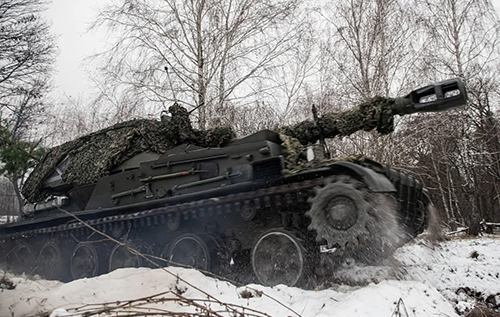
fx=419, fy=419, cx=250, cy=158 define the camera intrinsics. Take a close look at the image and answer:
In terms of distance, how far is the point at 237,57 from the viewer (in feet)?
40.6

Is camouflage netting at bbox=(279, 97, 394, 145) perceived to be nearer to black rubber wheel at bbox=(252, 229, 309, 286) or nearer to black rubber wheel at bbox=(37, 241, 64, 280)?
black rubber wheel at bbox=(252, 229, 309, 286)

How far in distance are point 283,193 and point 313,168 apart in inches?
20.0

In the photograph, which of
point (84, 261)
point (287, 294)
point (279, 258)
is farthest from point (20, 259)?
point (287, 294)

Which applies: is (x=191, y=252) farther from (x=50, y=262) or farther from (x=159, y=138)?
(x=50, y=262)

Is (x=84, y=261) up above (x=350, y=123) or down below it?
below

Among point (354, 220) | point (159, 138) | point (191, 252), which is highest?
point (159, 138)

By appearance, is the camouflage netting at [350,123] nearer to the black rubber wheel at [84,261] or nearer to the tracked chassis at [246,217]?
the tracked chassis at [246,217]

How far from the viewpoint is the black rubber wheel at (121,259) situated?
7098 mm

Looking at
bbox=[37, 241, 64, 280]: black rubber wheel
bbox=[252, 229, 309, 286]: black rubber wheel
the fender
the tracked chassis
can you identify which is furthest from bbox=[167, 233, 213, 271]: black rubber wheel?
bbox=[37, 241, 64, 280]: black rubber wheel

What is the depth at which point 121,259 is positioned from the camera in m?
7.31

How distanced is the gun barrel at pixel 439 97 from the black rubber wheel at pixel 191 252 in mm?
3555

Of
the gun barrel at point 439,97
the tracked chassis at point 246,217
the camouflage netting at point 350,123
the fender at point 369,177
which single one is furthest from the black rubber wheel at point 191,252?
the gun barrel at point 439,97

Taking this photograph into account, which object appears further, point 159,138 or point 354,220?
point 159,138

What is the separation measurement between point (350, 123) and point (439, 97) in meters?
1.40
